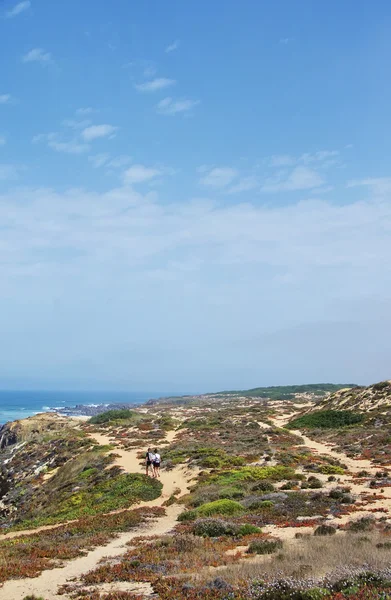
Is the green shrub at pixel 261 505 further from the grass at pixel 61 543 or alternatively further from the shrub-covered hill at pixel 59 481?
the shrub-covered hill at pixel 59 481

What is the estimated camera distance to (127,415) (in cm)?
7375

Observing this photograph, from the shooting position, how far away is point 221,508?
2114cm

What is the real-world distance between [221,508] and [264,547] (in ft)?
23.4

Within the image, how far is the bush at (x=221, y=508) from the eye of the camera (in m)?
20.9

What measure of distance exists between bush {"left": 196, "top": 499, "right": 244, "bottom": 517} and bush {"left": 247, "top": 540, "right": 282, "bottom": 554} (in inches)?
241

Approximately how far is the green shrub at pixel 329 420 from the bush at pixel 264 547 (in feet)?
144

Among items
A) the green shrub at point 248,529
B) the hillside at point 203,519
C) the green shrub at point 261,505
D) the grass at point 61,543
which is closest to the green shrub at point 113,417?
the hillside at point 203,519

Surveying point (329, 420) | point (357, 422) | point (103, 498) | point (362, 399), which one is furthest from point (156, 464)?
point (362, 399)

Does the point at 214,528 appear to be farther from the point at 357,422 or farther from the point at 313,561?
the point at 357,422

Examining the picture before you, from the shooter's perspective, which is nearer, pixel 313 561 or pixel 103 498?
pixel 313 561

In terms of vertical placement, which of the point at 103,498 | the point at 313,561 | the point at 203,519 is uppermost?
the point at 313,561

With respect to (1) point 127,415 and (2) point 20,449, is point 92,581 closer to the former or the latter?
(2) point 20,449

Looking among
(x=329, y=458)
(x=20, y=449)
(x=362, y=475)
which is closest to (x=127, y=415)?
(x=20, y=449)

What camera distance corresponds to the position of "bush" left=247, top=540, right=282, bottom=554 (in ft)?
46.7
